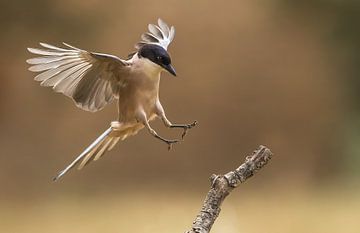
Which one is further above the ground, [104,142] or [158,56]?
[158,56]

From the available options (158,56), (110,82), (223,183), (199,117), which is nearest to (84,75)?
(110,82)

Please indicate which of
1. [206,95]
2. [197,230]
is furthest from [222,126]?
[197,230]

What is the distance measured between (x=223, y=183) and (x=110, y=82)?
28 cm

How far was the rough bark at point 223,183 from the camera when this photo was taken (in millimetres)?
1228

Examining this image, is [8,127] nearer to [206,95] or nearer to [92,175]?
[92,175]

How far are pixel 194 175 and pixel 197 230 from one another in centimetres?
220

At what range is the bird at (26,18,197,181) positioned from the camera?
1257 millimetres

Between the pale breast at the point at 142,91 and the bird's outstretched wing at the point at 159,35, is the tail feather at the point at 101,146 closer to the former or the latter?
the pale breast at the point at 142,91

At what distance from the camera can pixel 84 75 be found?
1339 mm

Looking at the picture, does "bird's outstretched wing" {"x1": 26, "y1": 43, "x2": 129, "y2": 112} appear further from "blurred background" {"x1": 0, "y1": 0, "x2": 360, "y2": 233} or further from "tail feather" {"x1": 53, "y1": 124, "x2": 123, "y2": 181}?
"blurred background" {"x1": 0, "y1": 0, "x2": 360, "y2": 233}

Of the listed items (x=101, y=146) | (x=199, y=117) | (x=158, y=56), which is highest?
(x=199, y=117)

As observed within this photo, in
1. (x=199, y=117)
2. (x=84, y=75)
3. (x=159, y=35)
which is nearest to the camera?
(x=84, y=75)

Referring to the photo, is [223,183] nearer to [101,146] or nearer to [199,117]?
[101,146]

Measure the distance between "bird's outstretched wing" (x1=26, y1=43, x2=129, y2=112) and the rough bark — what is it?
0.25m
